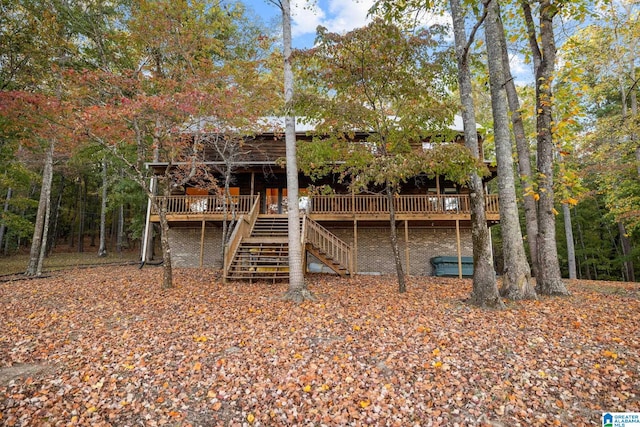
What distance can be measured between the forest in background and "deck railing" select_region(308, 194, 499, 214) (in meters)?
3.59

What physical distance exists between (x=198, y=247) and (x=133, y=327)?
10085mm

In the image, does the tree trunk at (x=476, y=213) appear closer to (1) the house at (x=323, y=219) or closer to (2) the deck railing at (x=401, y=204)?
(1) the house at (x=323, y=219)

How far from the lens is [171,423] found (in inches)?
130

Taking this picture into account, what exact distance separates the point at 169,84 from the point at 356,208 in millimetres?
8843

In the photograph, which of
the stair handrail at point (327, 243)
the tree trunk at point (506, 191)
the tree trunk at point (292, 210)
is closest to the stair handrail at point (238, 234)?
the stair handrail at point (327, 243)

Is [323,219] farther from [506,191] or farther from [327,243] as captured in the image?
[506,191]

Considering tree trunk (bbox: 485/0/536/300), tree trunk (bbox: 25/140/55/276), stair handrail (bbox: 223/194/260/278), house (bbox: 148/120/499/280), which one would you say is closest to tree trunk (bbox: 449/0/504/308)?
tree trunk (bbox: 485/0/536/300)

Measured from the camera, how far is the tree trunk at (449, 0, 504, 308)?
646 centimetres

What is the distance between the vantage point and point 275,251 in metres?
11.0

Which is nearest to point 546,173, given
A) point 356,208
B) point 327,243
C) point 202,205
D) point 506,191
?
point 506,191

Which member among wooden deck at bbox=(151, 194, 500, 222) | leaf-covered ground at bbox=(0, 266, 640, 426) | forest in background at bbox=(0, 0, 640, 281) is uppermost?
forest in background at bbox=(0, 0, 640, 281)

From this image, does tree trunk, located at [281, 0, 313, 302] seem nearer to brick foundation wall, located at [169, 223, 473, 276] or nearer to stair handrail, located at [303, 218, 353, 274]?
stair handrail, located at [303, 218, 353, 274]

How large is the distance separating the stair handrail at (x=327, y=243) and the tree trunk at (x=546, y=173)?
5767 millimetres

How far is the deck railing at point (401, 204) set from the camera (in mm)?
13555
